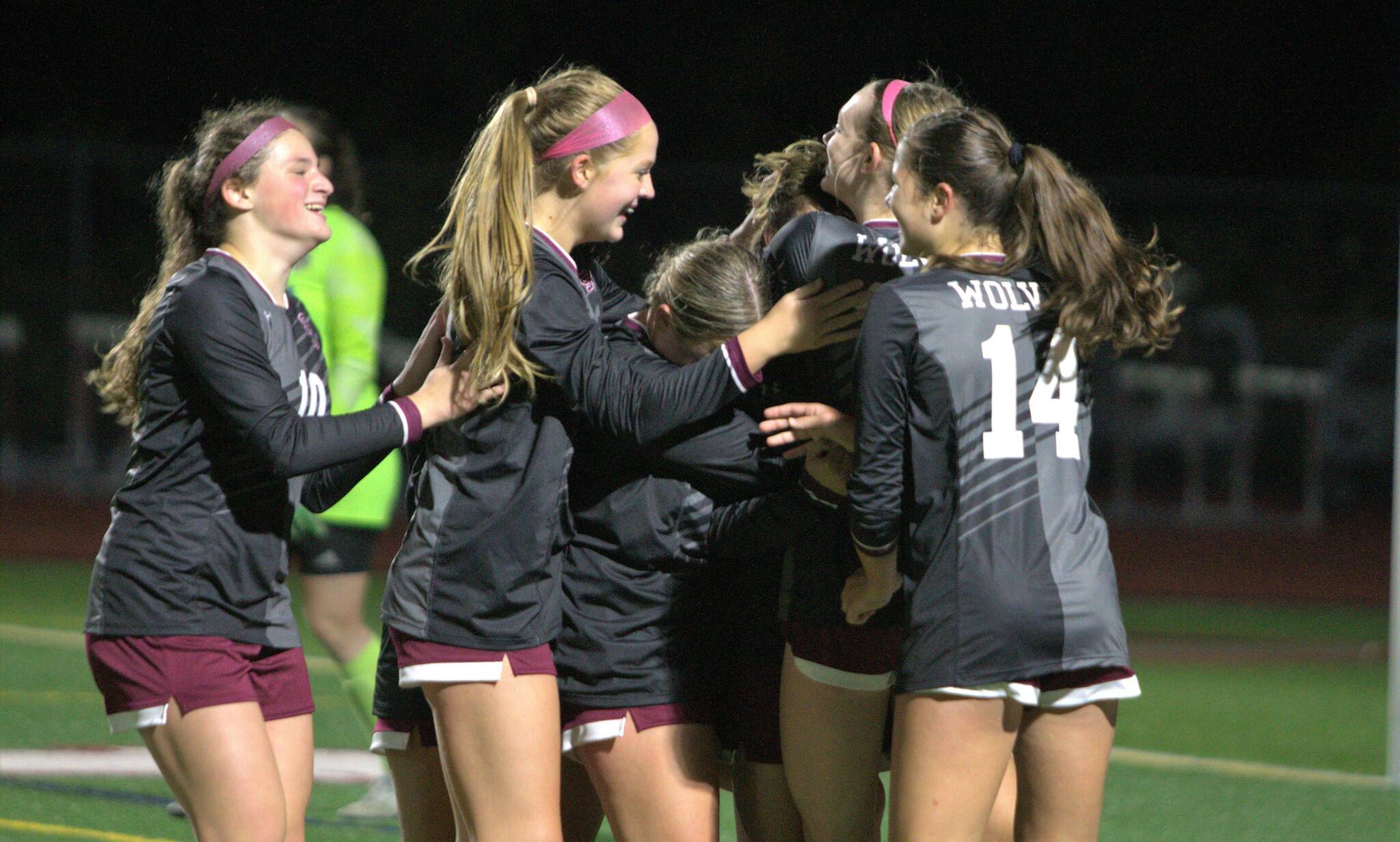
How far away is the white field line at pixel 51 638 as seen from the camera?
26.2ft

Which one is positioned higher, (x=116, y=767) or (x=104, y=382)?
(x=104, y=382)

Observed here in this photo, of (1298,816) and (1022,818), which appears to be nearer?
(1022,818)

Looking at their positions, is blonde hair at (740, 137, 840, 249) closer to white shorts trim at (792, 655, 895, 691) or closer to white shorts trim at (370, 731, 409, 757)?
white shorts trim at (792, 655, 895, 691)

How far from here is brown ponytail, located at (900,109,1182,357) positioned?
2.63 m

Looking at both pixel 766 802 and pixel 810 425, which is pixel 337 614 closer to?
pixel 766 802

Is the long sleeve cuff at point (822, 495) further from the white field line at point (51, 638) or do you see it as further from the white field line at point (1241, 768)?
the white field line at point (51, 638)

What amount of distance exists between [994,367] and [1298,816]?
10.5 feet

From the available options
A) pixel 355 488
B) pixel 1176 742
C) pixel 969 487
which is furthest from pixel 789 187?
pixel 1176 742

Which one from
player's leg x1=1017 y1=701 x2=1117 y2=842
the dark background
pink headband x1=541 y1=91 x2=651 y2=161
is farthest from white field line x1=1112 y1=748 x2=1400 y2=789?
the dark background

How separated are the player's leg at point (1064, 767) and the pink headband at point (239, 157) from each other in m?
1.67

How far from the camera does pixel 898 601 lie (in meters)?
2.80

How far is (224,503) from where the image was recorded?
111 inches

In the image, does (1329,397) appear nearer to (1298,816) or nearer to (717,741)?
Result: (1298,816)

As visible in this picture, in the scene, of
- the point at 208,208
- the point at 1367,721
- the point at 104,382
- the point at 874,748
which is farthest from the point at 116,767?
the point at 1367,721
